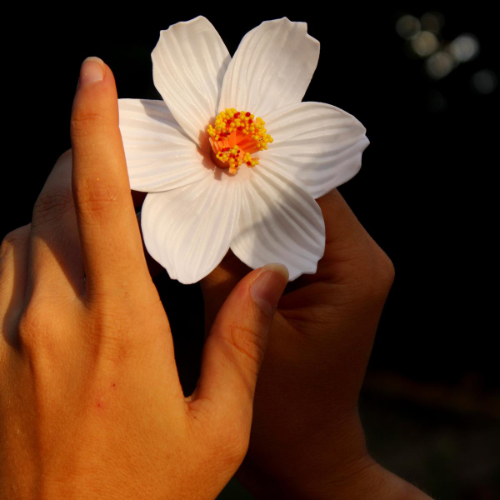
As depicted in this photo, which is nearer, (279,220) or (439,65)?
(279,220)

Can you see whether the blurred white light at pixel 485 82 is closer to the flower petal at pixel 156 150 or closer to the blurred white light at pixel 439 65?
the blurred white light at pixel 439 65

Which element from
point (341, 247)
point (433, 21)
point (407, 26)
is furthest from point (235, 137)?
point (433, 21)

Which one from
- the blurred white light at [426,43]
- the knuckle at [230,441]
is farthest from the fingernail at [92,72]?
the blurred white light at [426,43]

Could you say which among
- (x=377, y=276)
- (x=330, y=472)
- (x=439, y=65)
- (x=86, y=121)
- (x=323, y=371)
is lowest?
(x=330, y=472)

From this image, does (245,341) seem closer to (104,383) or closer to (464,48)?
(104,383)

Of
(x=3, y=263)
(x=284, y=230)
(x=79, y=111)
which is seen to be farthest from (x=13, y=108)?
(x=284, y=230)

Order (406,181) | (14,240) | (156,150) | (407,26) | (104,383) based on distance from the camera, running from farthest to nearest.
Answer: (406,181) < (407,26) < (14,240) < (156,150) < (104,383)
